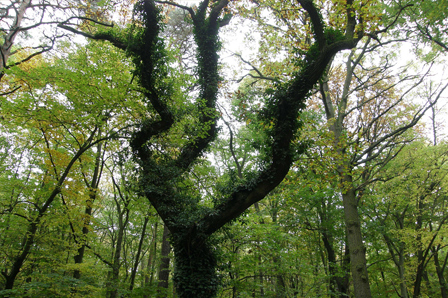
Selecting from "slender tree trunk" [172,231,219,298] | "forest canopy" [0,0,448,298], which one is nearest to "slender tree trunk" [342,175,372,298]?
Answer: "forest canopy" [0,0,448,298]

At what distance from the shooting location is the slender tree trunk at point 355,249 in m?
5.63

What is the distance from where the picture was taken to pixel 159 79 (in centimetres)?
565

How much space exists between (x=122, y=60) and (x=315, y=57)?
16.5 feet

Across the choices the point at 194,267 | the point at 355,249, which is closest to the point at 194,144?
the point at 194,267

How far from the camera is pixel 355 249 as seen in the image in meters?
5.92

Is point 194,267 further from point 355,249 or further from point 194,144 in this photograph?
point 355,249

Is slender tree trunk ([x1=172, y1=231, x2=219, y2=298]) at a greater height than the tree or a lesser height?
lesser

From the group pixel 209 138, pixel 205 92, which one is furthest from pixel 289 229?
pixel 205 92

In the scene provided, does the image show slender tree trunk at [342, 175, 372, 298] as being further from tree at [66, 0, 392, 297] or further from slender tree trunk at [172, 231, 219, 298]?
slender tree trunk at [172, 231, 219, 298]

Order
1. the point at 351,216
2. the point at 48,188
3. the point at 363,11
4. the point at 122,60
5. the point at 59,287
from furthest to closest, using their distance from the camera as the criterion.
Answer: the point at 48,188
the point at 122,60
the point at 351,216
the point at 59,287
the point at 363,11

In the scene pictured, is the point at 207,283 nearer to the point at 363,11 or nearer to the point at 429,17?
the point at 363,11

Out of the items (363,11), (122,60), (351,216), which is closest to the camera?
(363,11)

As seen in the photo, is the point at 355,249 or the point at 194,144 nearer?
the point at 355,249

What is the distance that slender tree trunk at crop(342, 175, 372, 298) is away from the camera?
5629mm
